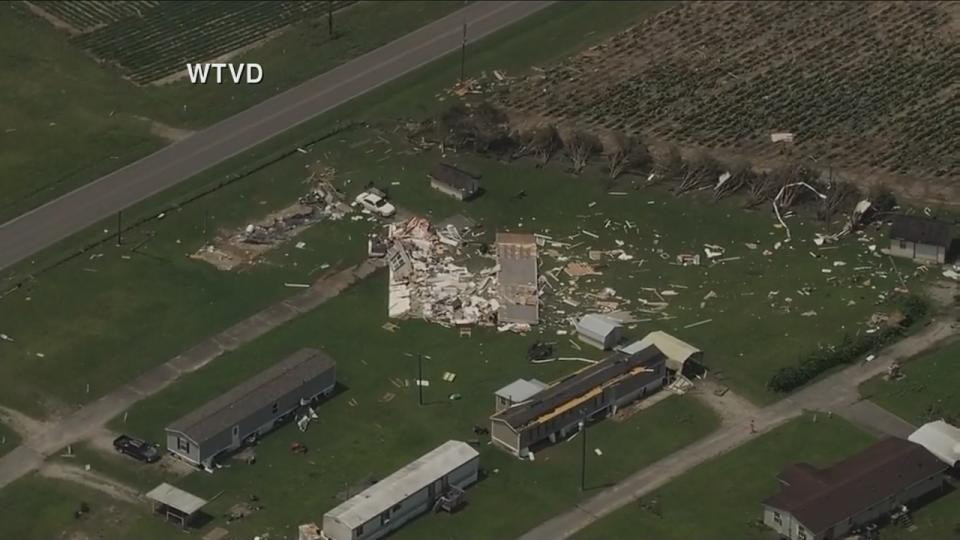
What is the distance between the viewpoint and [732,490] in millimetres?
140750

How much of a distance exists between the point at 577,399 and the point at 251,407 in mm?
21597

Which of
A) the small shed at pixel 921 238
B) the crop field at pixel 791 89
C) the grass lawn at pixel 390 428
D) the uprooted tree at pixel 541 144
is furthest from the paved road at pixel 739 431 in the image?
the uprooted tree at pixel 541 144

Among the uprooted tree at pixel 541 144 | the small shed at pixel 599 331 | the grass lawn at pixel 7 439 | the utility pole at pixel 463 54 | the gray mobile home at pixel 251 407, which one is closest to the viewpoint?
the gray mobile home at pixel 251 407

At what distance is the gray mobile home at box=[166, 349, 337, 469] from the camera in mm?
142625

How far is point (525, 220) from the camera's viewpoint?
17125 centimetres

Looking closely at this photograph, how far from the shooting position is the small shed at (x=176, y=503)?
13688 centimetres

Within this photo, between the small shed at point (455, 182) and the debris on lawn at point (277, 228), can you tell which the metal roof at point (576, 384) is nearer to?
the small shed at point (455, 182)

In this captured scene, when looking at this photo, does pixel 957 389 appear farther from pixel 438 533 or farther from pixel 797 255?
pixel 438 533

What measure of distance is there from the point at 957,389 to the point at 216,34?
81.0 m

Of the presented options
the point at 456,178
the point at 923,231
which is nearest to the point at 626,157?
the point at 456,178

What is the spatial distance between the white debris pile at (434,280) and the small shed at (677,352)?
1221cm

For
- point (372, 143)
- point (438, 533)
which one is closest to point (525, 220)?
point (372, 143)

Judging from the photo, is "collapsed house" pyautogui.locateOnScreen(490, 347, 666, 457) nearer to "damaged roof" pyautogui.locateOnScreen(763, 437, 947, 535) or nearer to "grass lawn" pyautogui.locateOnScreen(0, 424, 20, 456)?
"damaged roof" pyautogui.locateOnScreen(763, 437, 947, 535)

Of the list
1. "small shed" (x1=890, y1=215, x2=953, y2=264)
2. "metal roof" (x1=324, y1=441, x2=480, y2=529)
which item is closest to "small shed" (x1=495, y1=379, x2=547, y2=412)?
"metal roof" (x1=324, y1=441, x2=480, y2=529)
